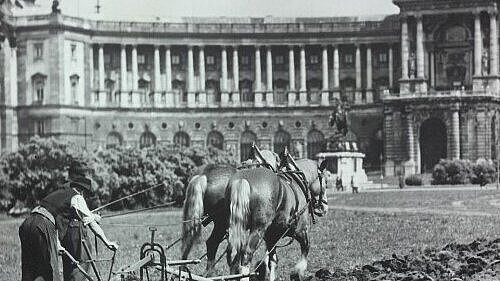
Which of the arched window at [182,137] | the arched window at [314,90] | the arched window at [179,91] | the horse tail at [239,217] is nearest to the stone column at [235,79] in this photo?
the arched window at [179,91]

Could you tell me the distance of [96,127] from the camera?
92.5 m

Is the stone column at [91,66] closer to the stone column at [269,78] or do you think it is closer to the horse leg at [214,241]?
the stone column at [269,78]

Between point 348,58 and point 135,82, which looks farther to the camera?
point 348,58

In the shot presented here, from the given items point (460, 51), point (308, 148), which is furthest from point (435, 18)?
point (308, 148)

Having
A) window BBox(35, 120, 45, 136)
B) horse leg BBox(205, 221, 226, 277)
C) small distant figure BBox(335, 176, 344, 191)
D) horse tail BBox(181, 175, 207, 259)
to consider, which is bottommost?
small distant figure BBox(335, 176, 344, 191)

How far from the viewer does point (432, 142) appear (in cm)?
9112

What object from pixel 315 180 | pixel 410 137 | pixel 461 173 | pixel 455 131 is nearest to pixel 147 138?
pixel 410 137

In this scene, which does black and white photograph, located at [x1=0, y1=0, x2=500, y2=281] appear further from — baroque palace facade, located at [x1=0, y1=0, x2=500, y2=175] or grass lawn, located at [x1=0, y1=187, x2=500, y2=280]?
grass lawn, located at [x1=0, y1=187, x2=500, y2=280]

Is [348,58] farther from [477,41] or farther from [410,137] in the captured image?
[477,41]

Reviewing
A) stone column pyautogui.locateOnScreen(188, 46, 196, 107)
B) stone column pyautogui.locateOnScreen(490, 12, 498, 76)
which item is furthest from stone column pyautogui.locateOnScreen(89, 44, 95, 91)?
stone column pyautogui.locateOnScreen(490, 12, 498, 76)

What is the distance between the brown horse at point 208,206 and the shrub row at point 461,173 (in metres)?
55.4

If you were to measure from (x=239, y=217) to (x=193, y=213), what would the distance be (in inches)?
94.5

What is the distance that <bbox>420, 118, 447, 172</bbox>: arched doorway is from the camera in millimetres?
90125

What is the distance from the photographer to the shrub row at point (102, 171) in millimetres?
50469
